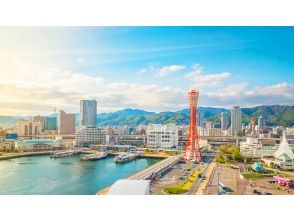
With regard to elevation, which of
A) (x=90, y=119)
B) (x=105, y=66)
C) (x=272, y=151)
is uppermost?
(x=105, y=66)

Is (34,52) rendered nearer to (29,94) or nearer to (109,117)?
(29,94)

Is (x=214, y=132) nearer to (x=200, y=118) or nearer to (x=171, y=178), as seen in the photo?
(x=200, y=118)

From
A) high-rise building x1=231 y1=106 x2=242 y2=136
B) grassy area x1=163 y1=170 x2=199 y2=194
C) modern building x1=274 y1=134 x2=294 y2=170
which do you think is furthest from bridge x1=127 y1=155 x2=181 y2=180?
modern building x1=274 y1=134 x2=294 y2=170

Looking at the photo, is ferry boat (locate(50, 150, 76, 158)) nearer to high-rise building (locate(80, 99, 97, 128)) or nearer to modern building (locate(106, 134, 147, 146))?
high-rise building (locate(80, 99, 97, 128))

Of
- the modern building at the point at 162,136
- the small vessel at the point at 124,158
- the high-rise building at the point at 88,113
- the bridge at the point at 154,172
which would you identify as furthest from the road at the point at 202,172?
the high-rise building at the point at 88,113

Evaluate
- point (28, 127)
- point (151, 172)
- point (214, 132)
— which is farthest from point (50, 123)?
point (214, 132)
